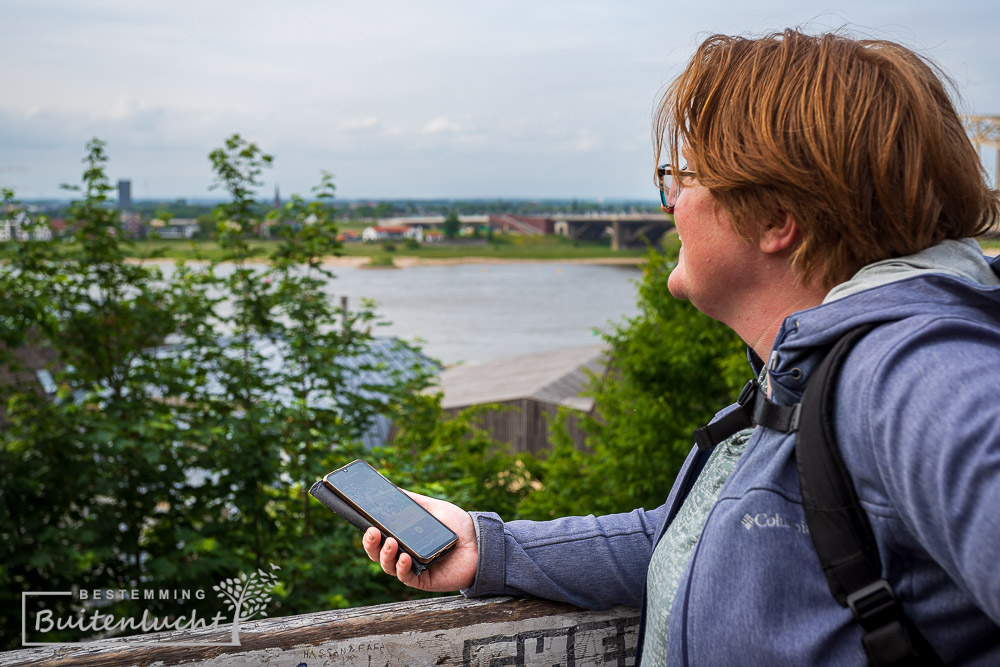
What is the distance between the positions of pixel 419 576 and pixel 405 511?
0.11 meters

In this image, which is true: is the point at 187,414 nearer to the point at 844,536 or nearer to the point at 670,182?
the point at 670,182

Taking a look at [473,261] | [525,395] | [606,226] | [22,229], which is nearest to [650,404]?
[22,229]

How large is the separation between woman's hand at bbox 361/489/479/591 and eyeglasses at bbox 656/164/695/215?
0.62 m

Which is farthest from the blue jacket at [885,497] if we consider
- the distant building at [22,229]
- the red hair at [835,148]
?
the distant building at [22,229]

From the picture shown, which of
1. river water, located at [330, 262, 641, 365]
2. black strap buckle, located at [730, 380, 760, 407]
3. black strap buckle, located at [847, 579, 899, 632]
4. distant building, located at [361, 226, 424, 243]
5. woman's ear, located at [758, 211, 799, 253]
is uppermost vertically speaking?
distant building, located at [361, 226, 424, 243]

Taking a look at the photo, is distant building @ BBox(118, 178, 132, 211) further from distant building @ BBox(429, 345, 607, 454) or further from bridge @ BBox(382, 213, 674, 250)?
bridge @ BBox(382, 213, 674, 250)

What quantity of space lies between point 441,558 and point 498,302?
232ft

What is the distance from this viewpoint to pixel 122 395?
187 inches

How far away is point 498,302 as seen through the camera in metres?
72.0

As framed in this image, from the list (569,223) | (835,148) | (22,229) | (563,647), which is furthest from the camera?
(569,223)

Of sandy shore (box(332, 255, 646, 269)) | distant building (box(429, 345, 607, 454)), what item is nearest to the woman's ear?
distant building (box(429, 345, 607, 454))

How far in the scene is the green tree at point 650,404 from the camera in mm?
6746

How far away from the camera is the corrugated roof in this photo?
18.3 metres

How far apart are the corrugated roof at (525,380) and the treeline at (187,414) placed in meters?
11.3
